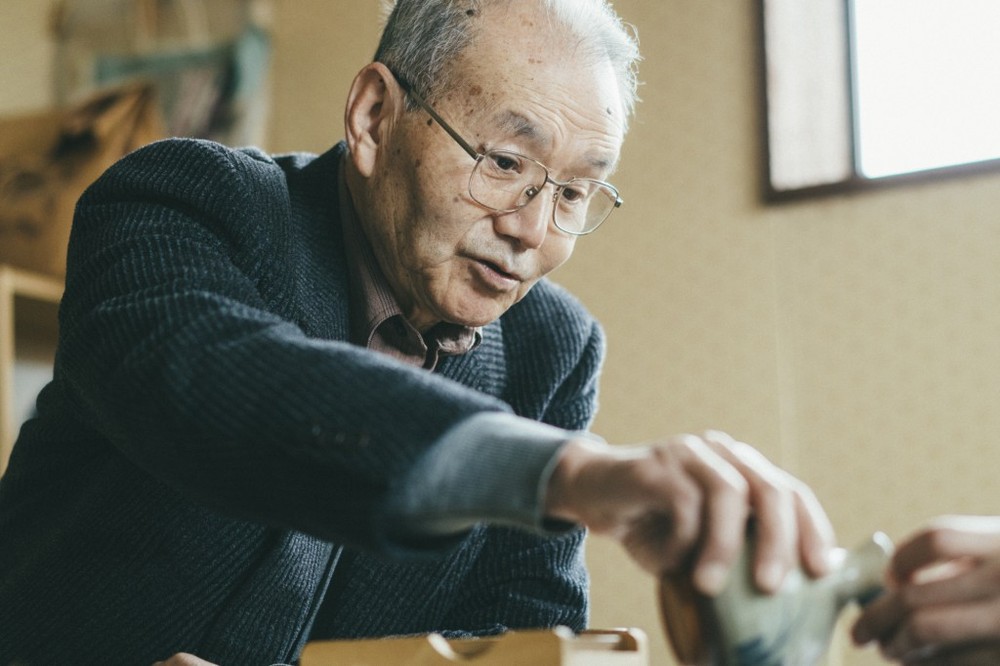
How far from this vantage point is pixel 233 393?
651 mm

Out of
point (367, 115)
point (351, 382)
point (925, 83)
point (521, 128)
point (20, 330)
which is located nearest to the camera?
point (351, 382)

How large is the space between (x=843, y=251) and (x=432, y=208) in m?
1.28

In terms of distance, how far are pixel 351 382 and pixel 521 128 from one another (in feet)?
1.82

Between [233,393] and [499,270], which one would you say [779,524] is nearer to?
[233,393]

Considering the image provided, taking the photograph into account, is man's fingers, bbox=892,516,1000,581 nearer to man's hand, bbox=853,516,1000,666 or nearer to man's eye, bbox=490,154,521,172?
man's hand, bbox=853,516,1000,666

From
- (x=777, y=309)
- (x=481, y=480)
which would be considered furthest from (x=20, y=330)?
(x=481, y=480)

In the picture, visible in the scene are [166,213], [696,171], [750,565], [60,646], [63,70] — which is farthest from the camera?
[63,70]

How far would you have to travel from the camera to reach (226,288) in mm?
842

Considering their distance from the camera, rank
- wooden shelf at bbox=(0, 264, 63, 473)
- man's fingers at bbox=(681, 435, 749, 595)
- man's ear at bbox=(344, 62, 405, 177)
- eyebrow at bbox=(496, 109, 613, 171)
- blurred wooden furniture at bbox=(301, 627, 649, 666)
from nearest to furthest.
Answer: man's fingers at bbox=(681, 435, 749, 595) → blurred wooden furniture at bbox=(301, 627, 649, 666) → eyebrow at bbox=(496, 109, 613, 171) → man's ear at bbox=(344, 62, 405, 177) → wooden shelf at bbox=(0, 264, 63, 473)

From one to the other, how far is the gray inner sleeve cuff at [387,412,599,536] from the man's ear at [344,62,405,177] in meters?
0.68

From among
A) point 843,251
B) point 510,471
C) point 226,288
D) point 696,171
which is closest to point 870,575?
point 510,471

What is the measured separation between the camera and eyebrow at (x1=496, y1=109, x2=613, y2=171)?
110 cm

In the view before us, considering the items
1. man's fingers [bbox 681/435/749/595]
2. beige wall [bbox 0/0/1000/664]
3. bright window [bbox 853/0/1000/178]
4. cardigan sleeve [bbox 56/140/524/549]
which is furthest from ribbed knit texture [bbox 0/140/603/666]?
bright window [bbox 853/0/1000/178]

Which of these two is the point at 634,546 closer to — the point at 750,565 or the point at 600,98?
the point at 750,565
